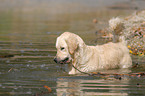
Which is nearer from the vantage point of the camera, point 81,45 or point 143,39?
point 81,45

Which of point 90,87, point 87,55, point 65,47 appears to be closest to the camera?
point 90,87

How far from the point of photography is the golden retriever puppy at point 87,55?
9.13 metres

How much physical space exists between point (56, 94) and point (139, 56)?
21.6 ft

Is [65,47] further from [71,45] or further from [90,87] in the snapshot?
[90,87]

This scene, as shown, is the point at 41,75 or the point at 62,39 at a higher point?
the point at 62,39

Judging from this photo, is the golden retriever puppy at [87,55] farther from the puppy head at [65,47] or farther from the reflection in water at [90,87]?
the reflection in water at [90,87]

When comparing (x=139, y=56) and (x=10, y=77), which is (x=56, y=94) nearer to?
(x=10, y=77)

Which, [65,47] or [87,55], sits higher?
[65,47]

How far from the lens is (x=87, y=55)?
32.1ft

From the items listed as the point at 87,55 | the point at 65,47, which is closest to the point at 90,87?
the point at 65,47

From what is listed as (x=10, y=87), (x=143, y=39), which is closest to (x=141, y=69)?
(x=143, y=39)

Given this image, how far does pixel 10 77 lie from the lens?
29.2 feet

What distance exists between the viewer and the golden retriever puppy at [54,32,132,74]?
9133 millimetres

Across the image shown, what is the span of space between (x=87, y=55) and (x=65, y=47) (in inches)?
38.1
